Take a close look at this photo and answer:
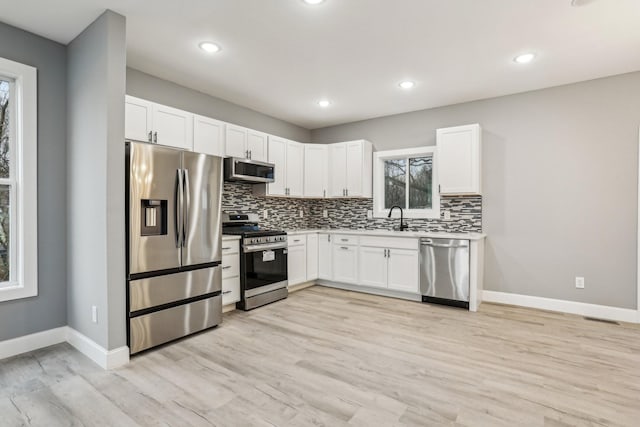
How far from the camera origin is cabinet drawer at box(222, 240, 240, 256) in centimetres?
364

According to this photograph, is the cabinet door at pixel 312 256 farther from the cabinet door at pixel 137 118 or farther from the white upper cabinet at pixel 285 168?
the cabinet door at pixel 137 118

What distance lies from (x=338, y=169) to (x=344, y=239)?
117 centimetres

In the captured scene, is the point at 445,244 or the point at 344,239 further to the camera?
the point at 344,239

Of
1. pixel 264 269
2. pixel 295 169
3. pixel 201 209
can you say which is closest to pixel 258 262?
pixel 264 269

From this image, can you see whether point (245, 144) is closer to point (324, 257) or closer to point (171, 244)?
point (171, 244)

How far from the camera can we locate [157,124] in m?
3.27

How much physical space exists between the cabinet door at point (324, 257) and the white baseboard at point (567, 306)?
2.15m

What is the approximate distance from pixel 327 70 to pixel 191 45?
1351mm

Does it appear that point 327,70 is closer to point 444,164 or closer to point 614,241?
point 444,164

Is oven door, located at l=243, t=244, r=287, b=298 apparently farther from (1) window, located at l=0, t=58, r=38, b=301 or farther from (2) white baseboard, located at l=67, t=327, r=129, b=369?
(1) window, located at l=0, t=58, r=38, b=301

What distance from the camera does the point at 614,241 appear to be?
11.7 ft

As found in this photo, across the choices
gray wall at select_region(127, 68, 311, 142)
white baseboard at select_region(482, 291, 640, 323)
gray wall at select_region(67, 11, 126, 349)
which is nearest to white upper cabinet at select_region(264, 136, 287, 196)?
gray wall at select_region(127, 68, 311, 142)

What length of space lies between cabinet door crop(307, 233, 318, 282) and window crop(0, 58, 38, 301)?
313 cm

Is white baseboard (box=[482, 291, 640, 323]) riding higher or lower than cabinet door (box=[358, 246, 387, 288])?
lower
